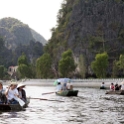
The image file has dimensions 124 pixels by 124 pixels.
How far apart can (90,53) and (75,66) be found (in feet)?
29.1

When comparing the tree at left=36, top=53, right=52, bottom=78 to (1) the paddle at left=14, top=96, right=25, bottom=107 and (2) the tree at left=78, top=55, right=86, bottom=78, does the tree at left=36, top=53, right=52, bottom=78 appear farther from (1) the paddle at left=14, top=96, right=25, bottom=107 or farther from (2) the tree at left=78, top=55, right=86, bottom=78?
(1) the paddle at left=14, top=96, right=25, bottom=107

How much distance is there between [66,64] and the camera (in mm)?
122812

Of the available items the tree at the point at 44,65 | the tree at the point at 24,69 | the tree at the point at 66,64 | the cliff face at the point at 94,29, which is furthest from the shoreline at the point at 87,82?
the tree at the point at 24,69

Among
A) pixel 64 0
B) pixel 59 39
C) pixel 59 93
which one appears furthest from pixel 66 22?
pixel 59 93

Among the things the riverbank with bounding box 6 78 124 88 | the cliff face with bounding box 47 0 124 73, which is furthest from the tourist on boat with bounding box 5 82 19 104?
the cliff face with bounding box 47 0 124 73

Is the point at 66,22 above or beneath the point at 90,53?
above

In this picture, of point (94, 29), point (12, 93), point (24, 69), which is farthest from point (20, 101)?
point (24, 69)

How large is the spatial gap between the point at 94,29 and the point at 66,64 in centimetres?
2054

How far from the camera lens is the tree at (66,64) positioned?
123 m

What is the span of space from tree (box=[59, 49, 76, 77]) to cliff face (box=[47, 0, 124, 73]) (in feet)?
31.9

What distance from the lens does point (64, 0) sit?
171750mm

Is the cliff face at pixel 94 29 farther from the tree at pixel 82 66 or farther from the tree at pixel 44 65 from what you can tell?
the tree at pixel 44 65

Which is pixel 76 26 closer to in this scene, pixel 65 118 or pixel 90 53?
pixel 90 53

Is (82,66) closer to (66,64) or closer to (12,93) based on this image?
(66,64)
